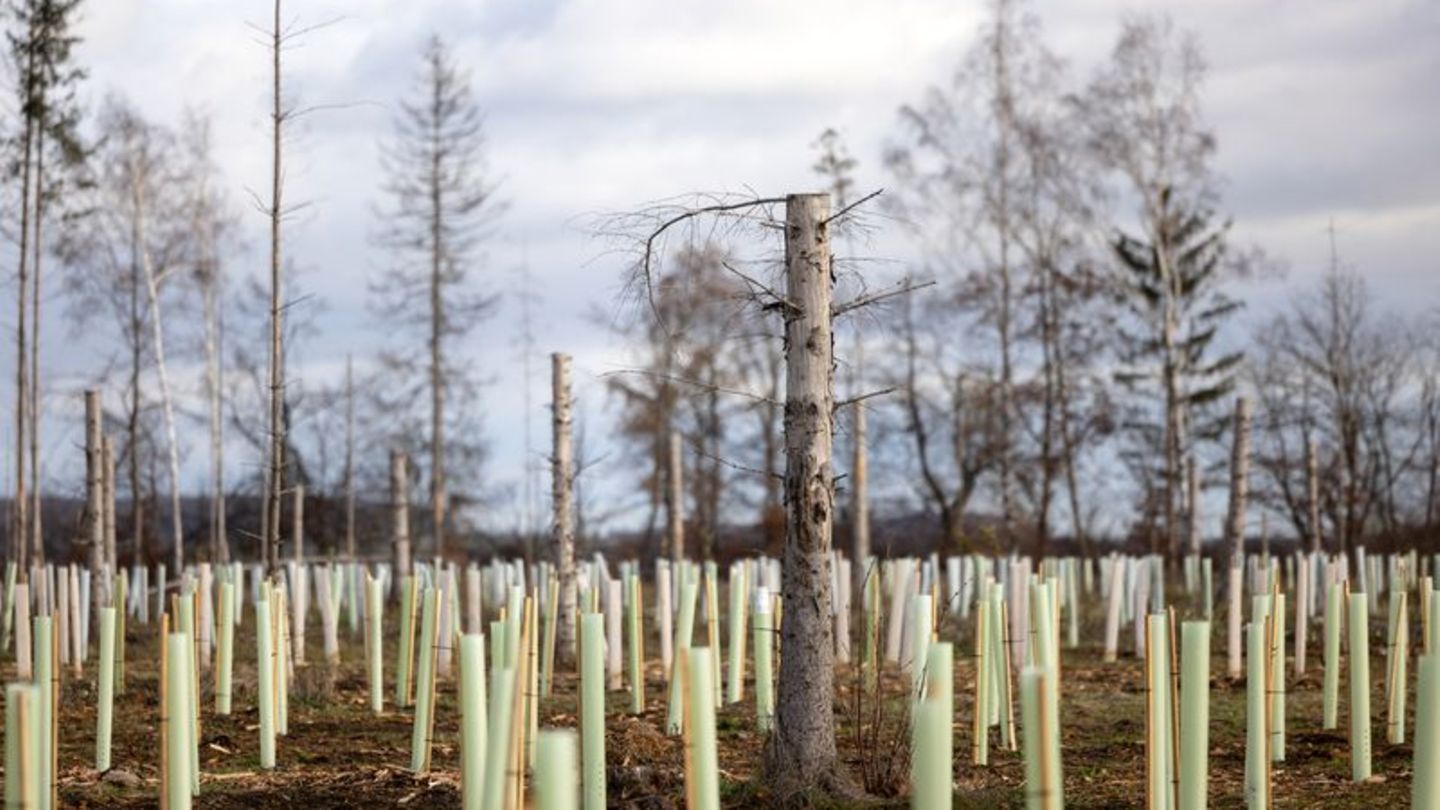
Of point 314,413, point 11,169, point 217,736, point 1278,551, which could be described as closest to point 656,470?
point 314,413

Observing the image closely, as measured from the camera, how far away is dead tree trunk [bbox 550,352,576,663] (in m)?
17.1

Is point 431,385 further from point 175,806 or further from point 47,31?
point 175,806

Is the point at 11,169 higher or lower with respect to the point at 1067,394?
higher

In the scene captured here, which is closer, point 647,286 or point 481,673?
point 481,673

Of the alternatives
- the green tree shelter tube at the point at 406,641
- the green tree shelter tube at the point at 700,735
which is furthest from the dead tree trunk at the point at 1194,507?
the green tree shelter tube at the point at 700,735

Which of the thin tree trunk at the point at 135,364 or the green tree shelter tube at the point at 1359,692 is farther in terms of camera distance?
the thin tree trunk at the point at 135,364

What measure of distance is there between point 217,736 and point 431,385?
25.5 m

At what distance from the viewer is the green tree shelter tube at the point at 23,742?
5715 millimetres

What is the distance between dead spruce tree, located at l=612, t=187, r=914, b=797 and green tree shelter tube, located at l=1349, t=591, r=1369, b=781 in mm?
2920

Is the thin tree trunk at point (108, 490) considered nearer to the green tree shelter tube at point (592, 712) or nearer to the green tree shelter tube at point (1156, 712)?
the green tree shelter tube at point (592, 712)

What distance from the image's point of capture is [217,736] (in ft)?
39.2

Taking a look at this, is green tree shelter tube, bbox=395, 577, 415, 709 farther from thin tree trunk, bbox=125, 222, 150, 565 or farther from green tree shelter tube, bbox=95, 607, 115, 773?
thin tree trunk, bbox=125, 222, 150, 565

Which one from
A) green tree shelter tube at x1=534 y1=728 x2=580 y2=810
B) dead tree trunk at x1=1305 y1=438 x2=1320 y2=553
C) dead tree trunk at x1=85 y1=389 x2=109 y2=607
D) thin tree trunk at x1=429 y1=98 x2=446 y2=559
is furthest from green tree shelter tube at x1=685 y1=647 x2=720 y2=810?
thin tree trunk at x1=429 y1=98 x2=446 y2=559

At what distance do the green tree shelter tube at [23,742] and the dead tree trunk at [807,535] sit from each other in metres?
3.73
